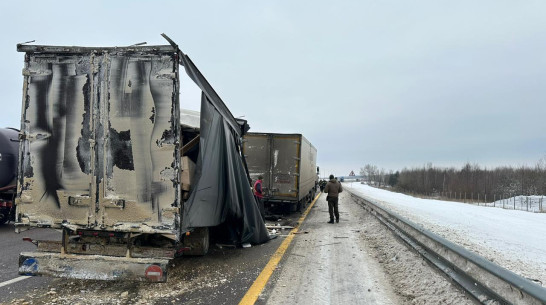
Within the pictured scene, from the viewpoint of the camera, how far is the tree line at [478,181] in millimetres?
48938

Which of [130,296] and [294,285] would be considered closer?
[130,296]

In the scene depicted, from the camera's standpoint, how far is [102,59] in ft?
14.1

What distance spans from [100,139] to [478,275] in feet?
14.6

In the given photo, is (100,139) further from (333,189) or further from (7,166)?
(333,189)

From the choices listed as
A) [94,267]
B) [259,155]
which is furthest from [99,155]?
[259,155]

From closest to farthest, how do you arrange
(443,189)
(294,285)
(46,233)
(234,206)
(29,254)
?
(29,254) → (294,285) → (234,206) → (46,233) → (443,189)

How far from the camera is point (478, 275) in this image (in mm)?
3377

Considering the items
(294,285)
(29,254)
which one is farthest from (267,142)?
(29,254)

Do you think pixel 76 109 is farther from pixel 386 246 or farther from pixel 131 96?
pixel 386 246

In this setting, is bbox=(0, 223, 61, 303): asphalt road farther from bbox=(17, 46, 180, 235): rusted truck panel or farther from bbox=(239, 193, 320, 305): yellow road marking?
bbox=(239, 193, 320, 305): yellow road marking

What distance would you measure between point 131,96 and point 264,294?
301 centimetres

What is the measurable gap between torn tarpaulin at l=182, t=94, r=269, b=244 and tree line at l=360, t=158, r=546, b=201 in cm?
4351

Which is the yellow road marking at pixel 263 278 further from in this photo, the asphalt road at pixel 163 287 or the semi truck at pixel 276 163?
the semi truck at pixel 276 163

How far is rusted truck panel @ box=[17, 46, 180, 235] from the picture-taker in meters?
4.17
